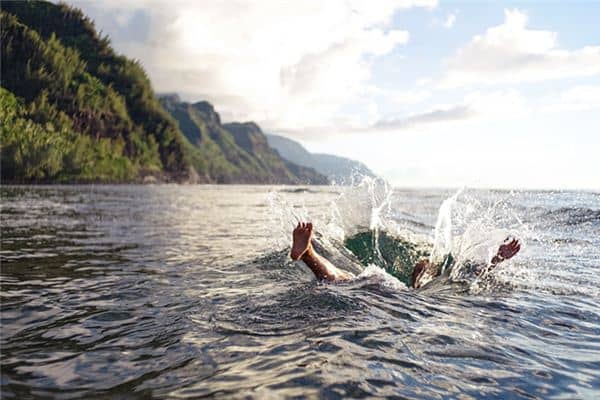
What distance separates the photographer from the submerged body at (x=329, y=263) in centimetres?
766

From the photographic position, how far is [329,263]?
8.70 metres

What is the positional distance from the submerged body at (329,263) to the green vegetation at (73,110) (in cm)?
7349

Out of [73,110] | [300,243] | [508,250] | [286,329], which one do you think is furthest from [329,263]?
[73,110]

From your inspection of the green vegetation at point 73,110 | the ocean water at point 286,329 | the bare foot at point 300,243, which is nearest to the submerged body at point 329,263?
the bare foot at point 300,243

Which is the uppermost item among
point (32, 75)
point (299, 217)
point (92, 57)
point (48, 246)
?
point (92, 57)

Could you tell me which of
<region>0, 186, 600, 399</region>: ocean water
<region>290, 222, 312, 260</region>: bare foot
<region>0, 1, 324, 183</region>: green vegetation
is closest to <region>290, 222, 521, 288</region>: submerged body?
<region>290, 222, 312, 260</region>: bare foot

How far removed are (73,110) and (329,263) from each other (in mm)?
129412

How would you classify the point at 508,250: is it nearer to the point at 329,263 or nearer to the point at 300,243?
the point at 329,263

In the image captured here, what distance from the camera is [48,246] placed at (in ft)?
41.7

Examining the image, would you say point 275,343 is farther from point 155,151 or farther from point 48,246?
point 155,151

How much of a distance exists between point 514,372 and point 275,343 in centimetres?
242

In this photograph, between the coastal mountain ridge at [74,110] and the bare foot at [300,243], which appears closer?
the bare foot at [300,243]

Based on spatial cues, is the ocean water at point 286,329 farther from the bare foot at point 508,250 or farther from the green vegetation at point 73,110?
the green vegetation at point 73,110

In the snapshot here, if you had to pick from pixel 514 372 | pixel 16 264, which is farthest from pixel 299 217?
pixel 514 372
